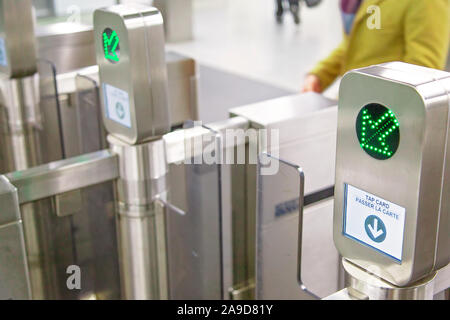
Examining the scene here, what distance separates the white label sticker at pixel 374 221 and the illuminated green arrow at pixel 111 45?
53 cm

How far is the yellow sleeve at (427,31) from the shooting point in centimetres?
133

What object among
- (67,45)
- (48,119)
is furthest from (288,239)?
(67,45)

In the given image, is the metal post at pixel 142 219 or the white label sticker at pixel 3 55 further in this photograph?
the white label sticker at pixel 3 55

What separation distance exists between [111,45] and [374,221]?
588mm

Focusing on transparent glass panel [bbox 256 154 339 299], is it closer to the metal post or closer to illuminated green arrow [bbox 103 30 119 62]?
the metal post

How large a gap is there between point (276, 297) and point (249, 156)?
11.7 inches

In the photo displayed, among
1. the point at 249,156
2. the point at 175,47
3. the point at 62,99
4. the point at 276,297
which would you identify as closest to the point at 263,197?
the point at 249,156

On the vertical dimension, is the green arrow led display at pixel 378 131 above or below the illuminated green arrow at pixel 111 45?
below

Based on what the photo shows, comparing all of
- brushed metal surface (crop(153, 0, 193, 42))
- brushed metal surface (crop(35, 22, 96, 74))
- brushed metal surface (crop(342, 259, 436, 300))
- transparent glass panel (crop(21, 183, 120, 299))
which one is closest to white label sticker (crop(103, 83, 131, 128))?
transparent glass panel (crop(21, 183, 120, 299))

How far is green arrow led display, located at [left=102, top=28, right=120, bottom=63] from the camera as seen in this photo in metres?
1.04

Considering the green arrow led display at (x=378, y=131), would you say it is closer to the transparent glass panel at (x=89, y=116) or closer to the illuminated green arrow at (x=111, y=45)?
the illuminated green arrow at (x=111, y=45)

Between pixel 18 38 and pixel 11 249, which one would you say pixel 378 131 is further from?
pixel 18 38

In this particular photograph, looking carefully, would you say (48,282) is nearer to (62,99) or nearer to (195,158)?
(195,158)

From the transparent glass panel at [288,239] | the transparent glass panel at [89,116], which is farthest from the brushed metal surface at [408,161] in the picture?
the transparent glass panel at [89,116]
